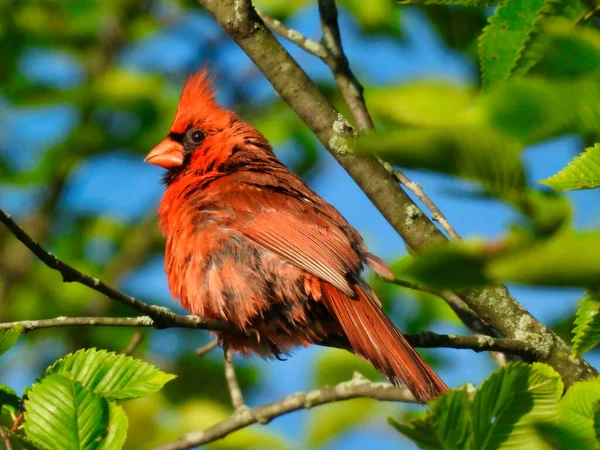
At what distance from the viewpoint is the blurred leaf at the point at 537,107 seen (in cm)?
80

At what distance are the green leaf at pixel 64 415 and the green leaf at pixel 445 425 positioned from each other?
729 millimetres

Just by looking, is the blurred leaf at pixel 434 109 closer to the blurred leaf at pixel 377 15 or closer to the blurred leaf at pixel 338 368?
the blurred leaf at pixel 338 368

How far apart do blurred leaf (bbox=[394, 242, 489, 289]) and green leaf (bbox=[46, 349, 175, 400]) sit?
1.34 m

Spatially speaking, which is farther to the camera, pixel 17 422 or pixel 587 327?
pixel 17 422

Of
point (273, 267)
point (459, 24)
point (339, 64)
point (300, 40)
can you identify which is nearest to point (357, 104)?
point (339, 64)

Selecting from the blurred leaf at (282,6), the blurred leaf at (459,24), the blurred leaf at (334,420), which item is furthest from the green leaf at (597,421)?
the blurred leaf at (282,6)

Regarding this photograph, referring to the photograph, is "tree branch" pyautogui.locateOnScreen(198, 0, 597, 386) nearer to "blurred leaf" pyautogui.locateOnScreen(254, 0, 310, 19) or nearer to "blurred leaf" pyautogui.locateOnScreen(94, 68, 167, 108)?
"blurred leaf" pyautogui.locateOnScreen(254, 0, 310, 19)

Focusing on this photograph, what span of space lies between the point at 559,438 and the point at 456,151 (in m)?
0.75

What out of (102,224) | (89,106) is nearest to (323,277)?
(89,106)

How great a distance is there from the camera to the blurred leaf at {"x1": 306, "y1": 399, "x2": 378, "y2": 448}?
4.49 m

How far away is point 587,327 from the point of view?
169 cm

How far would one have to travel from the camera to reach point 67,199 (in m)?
8.04

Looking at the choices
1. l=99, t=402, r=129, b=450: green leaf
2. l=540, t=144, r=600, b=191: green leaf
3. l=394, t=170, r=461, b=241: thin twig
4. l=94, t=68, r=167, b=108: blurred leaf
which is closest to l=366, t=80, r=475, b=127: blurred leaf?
l=540, t=144, r=600, b=191: green leaf

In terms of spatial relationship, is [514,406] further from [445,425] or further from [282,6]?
[282,6]
